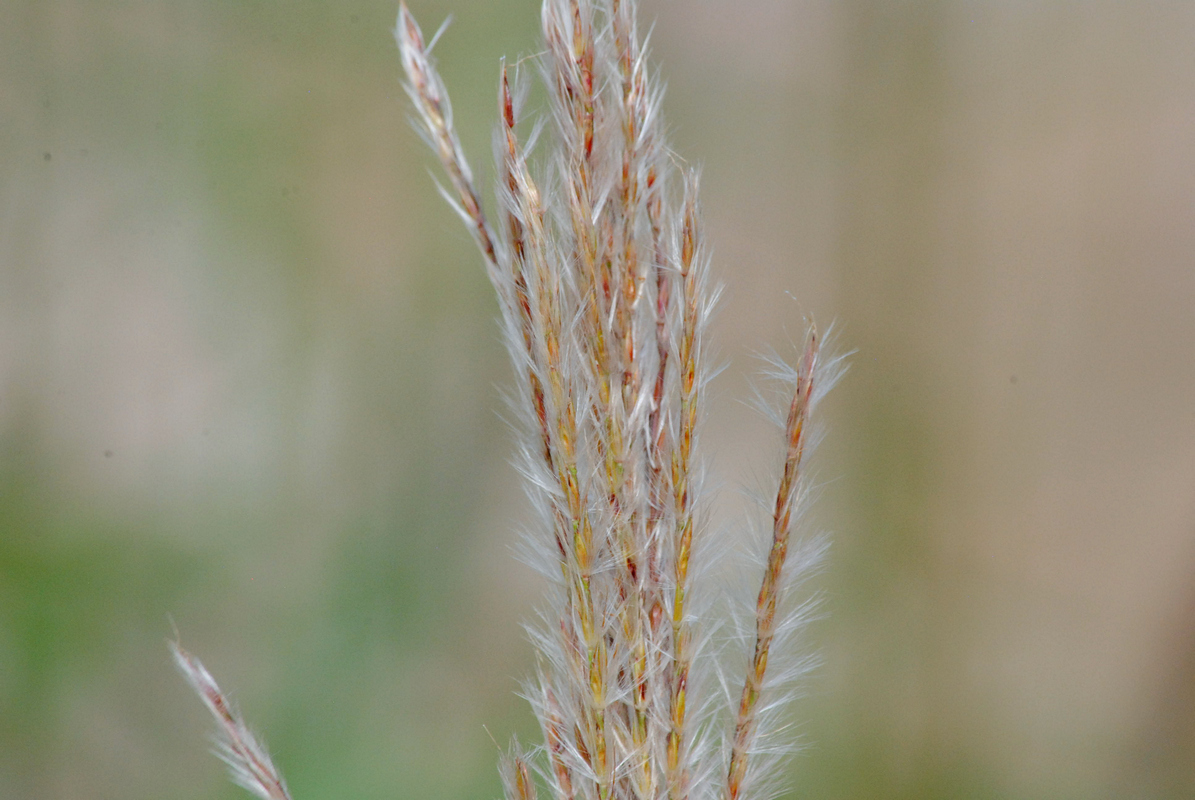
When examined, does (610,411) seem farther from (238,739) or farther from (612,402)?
(238,739)

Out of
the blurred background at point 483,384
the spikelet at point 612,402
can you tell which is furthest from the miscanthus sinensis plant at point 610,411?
the blurred background at point 483,384

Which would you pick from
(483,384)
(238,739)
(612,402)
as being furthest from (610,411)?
(483,384)

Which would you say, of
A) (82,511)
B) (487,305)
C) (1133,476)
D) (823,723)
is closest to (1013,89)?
(1133,476)

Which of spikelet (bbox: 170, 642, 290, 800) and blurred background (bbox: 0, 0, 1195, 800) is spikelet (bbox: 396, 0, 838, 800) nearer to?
spikelet (bbox: 170, 642, 290, 800)

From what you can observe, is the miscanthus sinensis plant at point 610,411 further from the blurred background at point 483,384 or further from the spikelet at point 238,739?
the blurred background at point 483,384

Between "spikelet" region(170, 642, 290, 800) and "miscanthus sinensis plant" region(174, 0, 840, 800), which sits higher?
"miscanthus sinensis plant" region(174, 0, 840, 800)

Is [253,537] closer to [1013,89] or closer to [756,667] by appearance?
[756,667]

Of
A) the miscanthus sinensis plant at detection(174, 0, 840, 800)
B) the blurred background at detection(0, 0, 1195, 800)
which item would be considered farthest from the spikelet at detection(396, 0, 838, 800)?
the blurred background at detection(0, 0, 1195, 800)
